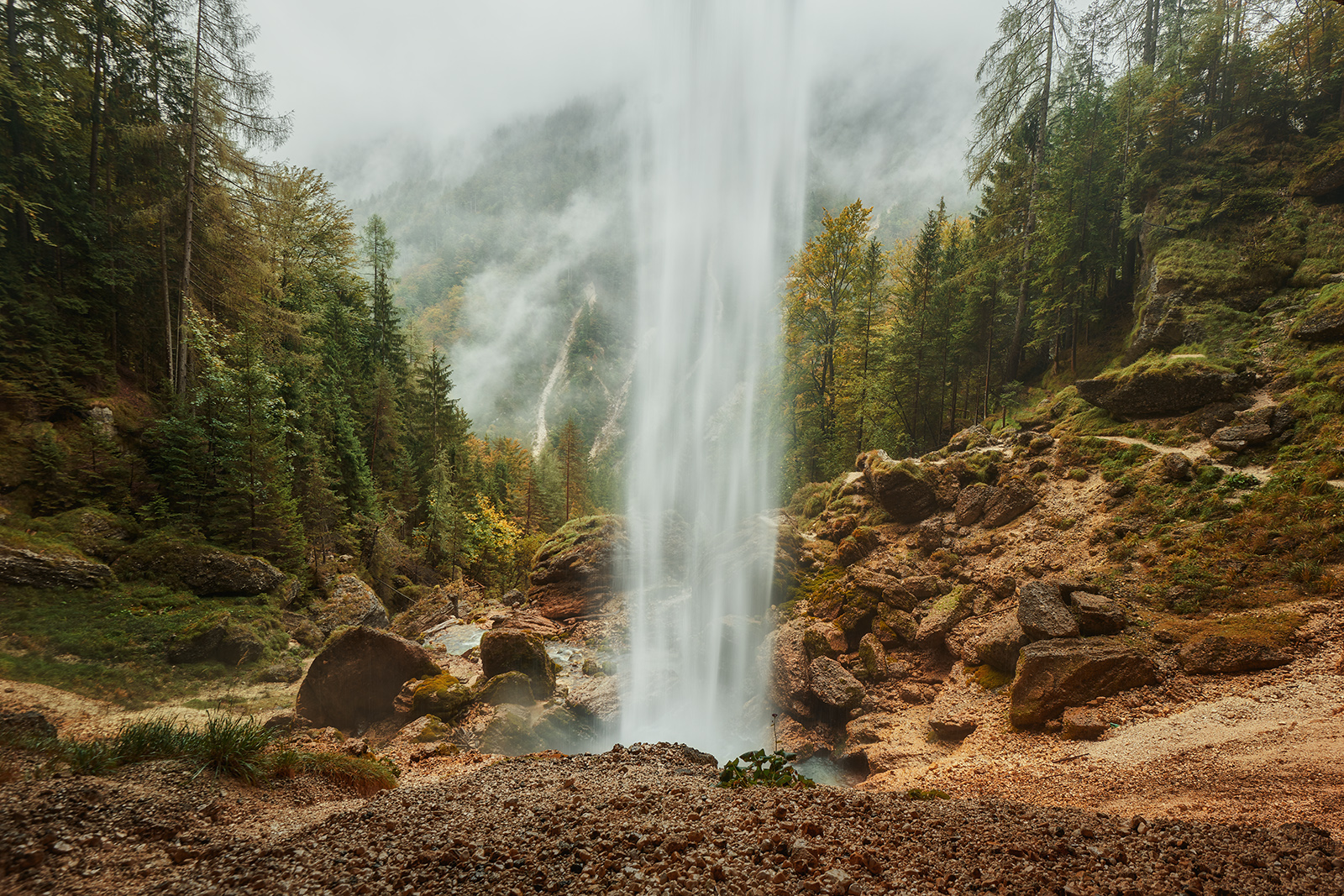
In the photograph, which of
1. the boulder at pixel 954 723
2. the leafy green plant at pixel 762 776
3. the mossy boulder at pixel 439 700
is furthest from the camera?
the mossy boulder at pixel 439 700

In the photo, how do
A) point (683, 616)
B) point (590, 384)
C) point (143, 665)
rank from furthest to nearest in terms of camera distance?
1. point (590, 384)
2. point (683, 616)
3. point (143, 665)

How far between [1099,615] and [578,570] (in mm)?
14735

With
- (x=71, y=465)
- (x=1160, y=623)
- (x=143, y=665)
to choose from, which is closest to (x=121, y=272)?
(x=71, y=465)

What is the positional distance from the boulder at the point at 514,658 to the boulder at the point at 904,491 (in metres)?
10.8

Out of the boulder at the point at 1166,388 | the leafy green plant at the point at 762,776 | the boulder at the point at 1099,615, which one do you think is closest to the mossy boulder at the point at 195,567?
the leafy green plant at the point at 762,776

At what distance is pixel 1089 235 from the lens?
1716 cm

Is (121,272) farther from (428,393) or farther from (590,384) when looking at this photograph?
(590,384)

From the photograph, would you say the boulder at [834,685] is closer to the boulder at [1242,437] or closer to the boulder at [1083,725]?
the boulder at [1083,725]

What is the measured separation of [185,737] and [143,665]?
565 centimetres

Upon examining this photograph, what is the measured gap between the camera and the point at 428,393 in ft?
96.7

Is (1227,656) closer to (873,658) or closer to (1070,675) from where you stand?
(1070,675)

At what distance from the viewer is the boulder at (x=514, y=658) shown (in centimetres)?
991

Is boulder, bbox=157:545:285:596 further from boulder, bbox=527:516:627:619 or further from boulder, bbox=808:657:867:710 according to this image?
boulder, bbox=808:657:867:710

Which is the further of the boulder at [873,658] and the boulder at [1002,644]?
the boulder at [873,658]
